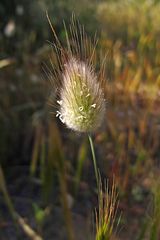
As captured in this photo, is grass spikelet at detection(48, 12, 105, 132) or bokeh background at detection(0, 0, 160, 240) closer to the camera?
grass spikelet at detection(48, 12, 105, 132)

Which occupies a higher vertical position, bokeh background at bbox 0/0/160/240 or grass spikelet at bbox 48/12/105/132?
bokeh background at bbox 0/0/160/240

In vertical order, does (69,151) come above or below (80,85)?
above

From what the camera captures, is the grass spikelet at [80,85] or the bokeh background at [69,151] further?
the bokeh background at [69,151]

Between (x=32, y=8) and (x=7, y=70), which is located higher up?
(x=32, y=8)

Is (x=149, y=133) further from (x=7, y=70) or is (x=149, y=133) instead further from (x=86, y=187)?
(x=7, y=70)

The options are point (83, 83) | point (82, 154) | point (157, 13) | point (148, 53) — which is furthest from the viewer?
point (157, 13)

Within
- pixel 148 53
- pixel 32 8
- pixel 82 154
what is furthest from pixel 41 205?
pixel 32 8

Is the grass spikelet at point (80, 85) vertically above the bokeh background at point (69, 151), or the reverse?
the bokeh background at point (69, 151)

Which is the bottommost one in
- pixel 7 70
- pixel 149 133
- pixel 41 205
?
pixel 41 205
